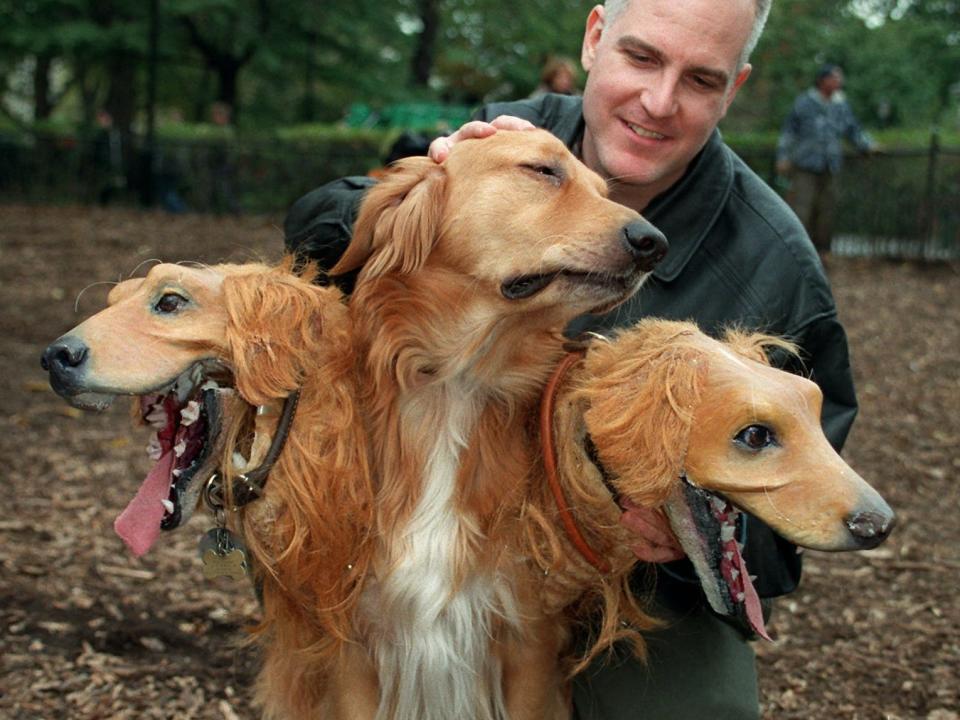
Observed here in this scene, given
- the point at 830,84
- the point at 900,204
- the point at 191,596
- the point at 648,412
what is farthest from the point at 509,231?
the point at 900,204

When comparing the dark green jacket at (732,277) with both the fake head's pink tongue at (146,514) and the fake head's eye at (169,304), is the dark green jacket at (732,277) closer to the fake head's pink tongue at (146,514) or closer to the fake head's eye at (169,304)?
the fake head's eye at (169,304)

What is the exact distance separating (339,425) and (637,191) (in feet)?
4.05

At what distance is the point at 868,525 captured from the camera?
1977 millimetres

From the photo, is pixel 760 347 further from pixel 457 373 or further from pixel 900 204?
pixel 900 204

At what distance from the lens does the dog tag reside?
254cm

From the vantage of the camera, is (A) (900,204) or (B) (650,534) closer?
(B) (650,534)

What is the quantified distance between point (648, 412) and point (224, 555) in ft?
3.33

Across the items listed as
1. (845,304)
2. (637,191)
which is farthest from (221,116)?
(637,191)

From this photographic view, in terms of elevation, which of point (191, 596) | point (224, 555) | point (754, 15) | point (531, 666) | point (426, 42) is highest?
point (754, 15)

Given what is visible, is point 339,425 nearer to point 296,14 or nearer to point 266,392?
point 266,392

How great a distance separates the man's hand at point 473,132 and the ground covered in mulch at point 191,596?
22.7 inches

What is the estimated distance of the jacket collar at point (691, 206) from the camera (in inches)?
122

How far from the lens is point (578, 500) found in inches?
96.1

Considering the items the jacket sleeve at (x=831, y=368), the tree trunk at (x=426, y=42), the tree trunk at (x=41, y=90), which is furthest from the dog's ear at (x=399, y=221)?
the tree trunk at (x=41, y=90)
